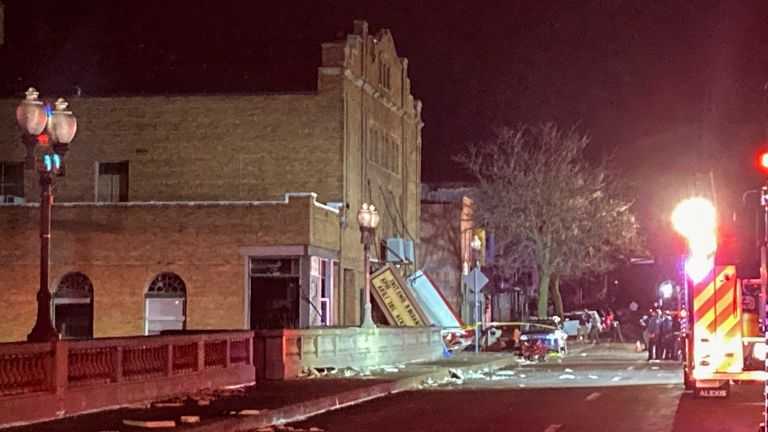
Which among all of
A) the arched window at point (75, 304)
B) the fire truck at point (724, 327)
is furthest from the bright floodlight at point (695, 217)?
the arched window at point (75, 304)

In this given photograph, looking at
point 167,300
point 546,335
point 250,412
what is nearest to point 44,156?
point 250,412

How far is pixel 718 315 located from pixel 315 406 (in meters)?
6.76

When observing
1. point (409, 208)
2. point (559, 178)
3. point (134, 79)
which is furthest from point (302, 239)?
point (559, 178)

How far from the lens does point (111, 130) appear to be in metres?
44.9

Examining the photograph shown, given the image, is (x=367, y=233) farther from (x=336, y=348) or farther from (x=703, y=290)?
(x=703, y=290)

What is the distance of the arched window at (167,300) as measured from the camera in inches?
1663

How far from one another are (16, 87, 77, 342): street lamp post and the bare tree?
46658mm

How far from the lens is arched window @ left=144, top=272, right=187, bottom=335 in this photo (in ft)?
139

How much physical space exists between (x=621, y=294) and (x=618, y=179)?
2290cm

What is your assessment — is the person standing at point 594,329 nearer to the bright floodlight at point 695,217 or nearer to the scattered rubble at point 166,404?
the bright floodlight at point 695,217

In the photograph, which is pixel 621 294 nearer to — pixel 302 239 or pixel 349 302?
pixel 349 302

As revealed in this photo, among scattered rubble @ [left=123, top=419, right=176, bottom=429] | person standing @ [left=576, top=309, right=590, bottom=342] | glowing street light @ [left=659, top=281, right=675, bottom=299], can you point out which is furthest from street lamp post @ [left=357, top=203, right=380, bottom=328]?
person standing @ [left=576, top=309, right=590, bottom=342]

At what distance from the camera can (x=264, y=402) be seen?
21.9m

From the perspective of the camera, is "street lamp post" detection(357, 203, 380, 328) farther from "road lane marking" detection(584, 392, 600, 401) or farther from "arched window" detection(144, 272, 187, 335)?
"road lane marking" detection(584, 392, 600, 401)
